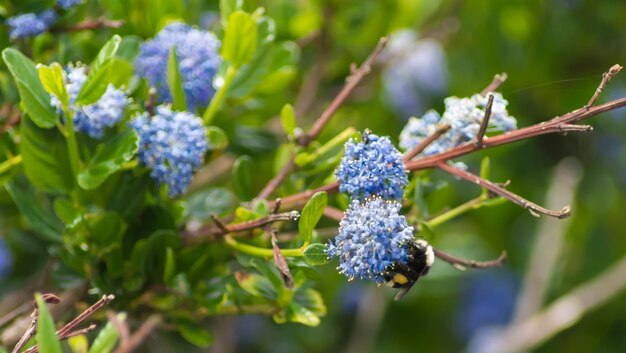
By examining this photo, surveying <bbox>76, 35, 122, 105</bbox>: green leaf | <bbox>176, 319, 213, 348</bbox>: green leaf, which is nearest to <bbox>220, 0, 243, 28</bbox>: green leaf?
<bbox>76, 35, 122, 105</bbox>: green leaf

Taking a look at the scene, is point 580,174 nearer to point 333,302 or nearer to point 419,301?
A: point 419,301

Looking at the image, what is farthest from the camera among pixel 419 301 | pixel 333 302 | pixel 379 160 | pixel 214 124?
pixel 419 301

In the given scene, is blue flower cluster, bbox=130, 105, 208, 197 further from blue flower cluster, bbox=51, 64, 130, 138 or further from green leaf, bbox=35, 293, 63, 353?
green leaf, bbox=35, 293, 63, 353

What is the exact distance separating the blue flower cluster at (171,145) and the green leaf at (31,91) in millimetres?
120

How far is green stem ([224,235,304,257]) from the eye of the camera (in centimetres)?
120

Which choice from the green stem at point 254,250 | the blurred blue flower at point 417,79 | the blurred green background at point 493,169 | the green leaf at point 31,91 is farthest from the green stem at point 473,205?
the blurred blue flower at point 417,79

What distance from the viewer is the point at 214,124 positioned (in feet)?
5.32

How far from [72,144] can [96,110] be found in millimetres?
60

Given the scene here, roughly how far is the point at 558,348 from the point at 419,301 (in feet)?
1.51

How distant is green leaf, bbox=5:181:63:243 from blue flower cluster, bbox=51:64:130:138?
0.15 metres

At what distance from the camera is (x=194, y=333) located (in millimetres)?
1484

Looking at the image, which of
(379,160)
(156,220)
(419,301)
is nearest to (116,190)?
(156,220)

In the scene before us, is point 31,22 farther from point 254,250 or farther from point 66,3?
Answer: point 254,250

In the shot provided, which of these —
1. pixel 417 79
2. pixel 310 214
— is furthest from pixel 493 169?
pixel 310 214
